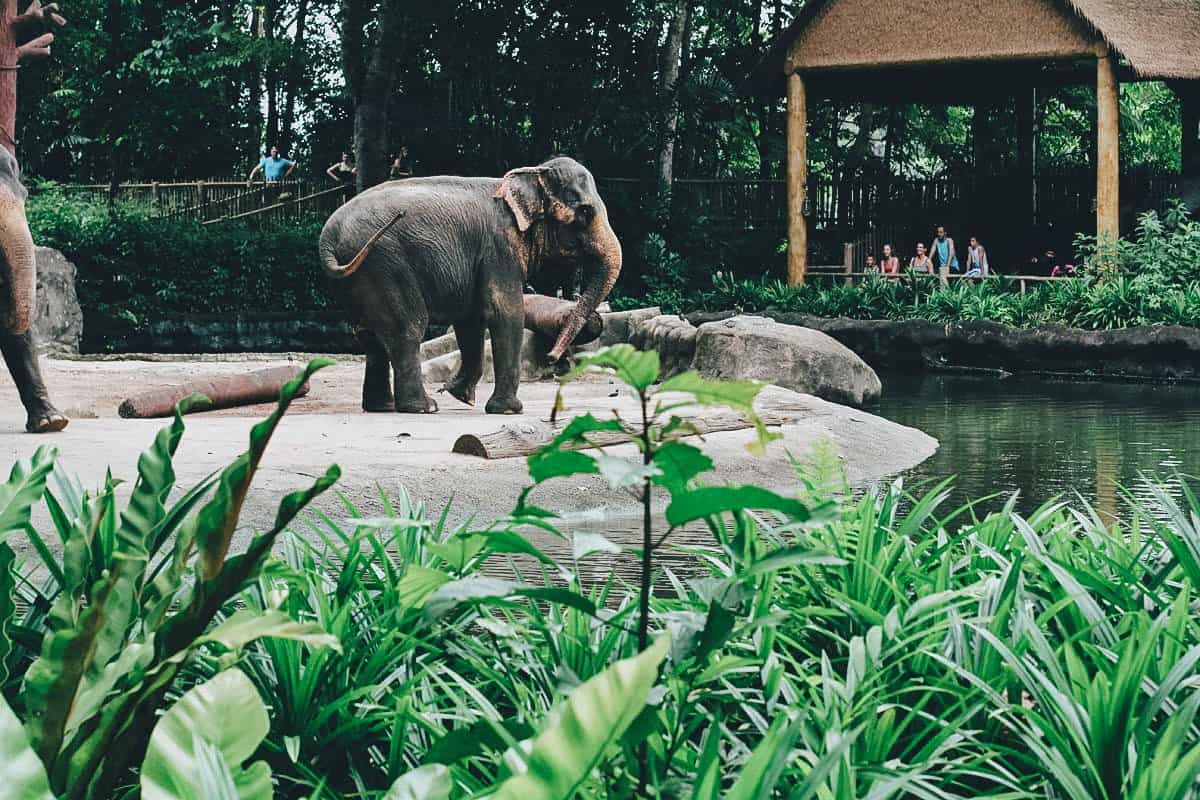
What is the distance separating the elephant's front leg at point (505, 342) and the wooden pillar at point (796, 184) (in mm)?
13172

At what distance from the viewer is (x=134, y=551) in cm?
255

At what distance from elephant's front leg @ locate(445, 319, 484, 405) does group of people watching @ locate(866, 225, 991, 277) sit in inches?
466

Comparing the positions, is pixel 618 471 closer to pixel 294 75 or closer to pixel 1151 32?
pixel 1151 32

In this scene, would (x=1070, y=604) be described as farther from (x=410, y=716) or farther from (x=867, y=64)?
(x=867, y=64)

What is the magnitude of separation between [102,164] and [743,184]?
13071 mm

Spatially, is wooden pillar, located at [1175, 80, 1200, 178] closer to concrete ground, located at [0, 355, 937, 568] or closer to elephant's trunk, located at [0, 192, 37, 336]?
concrete ground, located at [0, 355, 937, 568]

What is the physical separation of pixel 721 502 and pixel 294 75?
1089 inches

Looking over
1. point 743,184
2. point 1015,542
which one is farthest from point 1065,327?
point 1015,542

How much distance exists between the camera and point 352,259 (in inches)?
392

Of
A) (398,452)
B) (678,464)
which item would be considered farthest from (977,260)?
(678,464)

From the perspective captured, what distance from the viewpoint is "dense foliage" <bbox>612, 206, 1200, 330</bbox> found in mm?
18109

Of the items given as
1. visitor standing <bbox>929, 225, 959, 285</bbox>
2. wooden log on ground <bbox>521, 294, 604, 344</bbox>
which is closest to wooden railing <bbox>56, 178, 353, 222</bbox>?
visitor standing <bbox>929, 225, 959, 285</bbox>

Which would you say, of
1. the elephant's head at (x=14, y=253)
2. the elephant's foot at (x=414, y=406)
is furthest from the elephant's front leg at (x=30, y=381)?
the elephant's foot at (x=414, y=406)

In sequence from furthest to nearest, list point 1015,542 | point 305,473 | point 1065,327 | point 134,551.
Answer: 1. point 1065,327
2. point 305,473
3. point 1015,542
4. point 134,551
